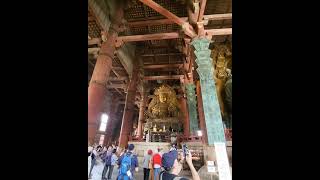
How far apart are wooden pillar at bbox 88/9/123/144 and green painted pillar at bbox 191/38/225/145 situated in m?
3.70

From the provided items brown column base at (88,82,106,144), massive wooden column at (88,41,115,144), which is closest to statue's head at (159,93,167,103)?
massive wooden column at (88,41,115,144)

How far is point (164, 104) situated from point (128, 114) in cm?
614

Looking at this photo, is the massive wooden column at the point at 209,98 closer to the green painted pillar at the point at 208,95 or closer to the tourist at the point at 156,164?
the green painted pillar at the point at 208,95

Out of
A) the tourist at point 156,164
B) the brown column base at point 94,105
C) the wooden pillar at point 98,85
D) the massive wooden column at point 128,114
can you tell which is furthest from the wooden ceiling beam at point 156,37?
the tourist at point 156,164

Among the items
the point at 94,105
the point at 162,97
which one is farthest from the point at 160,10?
the point at 162,97

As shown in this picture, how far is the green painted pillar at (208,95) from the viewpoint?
704cm

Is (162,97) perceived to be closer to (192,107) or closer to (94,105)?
(192,107)

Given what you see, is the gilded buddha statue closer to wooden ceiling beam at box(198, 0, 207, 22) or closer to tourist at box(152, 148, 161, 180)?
wooden ceiling beam at box(198, 0, 207, 22)
